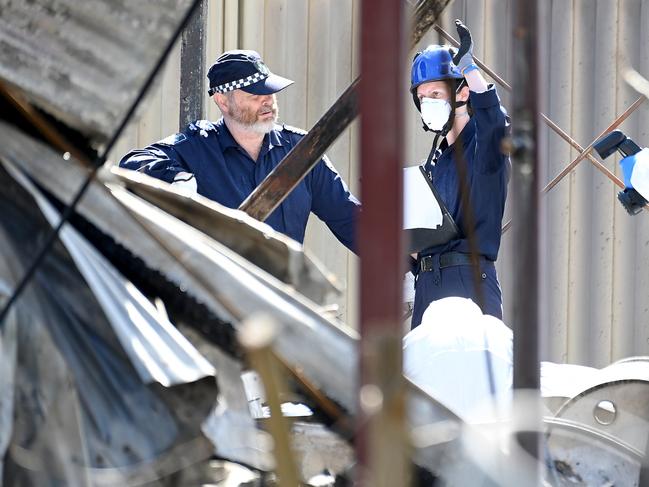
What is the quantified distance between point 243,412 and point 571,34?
489 centimetres

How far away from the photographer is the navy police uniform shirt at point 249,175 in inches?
201

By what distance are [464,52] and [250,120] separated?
102 centimetres

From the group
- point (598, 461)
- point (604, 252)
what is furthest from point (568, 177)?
point (598, 461)

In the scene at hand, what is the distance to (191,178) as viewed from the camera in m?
4.56

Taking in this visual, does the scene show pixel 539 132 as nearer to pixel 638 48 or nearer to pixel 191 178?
pixel 191 178

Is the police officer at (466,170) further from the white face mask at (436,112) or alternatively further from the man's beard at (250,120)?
the man's beard at (250,120)

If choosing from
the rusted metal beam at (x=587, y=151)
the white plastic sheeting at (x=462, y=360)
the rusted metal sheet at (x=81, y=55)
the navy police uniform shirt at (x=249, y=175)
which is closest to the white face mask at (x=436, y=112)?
the navy police uniform shirt at (x=249, y=175)

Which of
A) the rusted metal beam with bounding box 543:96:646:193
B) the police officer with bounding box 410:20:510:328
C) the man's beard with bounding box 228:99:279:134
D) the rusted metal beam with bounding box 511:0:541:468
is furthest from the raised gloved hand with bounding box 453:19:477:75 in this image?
the rusted metal beam with bounding box 511:0:541:468

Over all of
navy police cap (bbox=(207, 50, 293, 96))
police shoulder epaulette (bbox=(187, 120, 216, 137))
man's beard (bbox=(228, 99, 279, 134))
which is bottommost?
police shoulder epaulette (bbox=(187, 120, 216, 137))

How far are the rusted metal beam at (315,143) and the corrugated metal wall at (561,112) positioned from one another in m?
3.11

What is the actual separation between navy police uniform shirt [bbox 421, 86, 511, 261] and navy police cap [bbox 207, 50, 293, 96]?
2.53 ft

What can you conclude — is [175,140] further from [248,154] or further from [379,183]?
[379,183]

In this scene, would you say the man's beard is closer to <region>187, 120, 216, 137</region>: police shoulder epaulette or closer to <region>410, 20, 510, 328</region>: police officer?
<region>187, 120, 216, 137</region>: police shoulder epaulette

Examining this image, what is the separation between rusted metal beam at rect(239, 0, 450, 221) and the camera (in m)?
3.38
